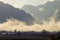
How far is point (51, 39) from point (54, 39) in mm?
542

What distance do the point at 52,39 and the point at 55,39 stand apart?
58 centimetres

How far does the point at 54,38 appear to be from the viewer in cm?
3200

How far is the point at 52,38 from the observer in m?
31.8

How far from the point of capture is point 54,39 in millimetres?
31641

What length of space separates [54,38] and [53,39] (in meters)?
0.54

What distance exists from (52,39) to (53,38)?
48 cm

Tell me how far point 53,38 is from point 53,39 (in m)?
0.42

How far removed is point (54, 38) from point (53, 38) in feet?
0.65

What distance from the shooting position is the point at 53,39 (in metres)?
31.5

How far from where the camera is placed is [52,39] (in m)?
31.5

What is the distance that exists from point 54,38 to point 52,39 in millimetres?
643

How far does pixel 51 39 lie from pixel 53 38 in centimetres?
58
